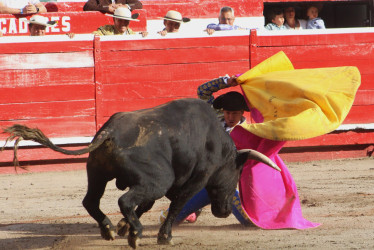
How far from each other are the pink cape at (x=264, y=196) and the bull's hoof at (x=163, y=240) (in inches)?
24.3

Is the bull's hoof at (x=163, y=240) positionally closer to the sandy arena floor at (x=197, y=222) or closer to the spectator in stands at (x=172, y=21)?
the sandy arena floor at (x=197, y=222)

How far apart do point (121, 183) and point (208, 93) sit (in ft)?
3.99

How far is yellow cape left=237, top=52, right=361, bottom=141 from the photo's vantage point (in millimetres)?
4031

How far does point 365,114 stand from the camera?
25.6 ft

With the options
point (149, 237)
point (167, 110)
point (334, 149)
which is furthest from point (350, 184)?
point (167, 110)

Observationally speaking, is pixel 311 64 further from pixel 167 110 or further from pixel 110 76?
pixel 167 110

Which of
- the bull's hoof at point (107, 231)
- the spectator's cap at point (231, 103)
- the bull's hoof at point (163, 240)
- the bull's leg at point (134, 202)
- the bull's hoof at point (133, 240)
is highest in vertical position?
the spectator's cap at point (231, 103)

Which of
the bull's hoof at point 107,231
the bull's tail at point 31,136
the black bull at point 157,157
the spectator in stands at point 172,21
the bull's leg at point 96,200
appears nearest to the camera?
the bull's tail at point 31,136

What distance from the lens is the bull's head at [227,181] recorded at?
13.3 ft

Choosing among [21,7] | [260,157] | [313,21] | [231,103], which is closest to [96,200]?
[260,157]

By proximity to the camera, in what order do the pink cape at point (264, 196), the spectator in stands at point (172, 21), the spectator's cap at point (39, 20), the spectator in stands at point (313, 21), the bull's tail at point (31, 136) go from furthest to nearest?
the spectator in stands at point (313, 21)
the spectator in stands at point (172, 21)
the spectator's cap at point (39, 20)
the pink cape at point (264, 196)
the bull's tail at point (31, 136)

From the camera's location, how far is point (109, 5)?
7648 millimetres

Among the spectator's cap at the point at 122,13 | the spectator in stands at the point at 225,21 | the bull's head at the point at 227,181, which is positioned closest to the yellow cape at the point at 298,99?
the bull's head at the point at 227,181

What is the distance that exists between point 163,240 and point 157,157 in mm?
583
